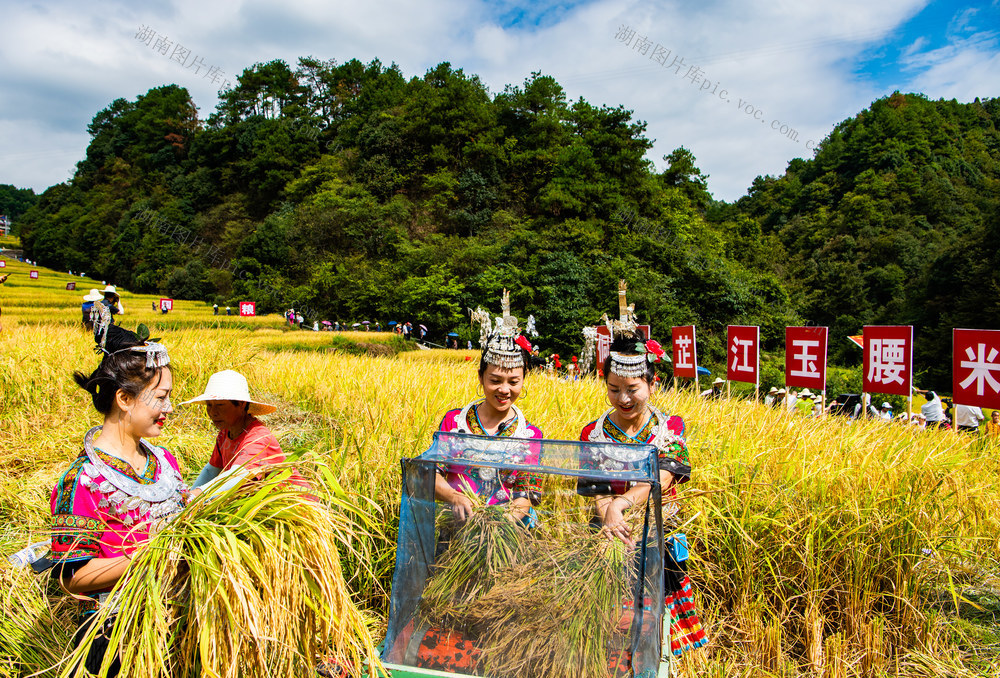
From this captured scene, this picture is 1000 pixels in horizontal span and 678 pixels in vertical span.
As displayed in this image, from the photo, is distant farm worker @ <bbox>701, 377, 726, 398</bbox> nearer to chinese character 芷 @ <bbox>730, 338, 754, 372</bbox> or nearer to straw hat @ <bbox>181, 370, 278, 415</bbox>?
chinese character 芷 @ <bbox>730, 338, 754, 372</bbox>

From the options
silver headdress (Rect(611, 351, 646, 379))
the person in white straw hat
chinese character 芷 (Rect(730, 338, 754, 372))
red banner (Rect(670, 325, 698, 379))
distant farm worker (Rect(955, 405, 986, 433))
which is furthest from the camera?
red banner (Rect(670, 325, 698, 379))

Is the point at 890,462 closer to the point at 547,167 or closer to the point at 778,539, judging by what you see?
the point at 778,539

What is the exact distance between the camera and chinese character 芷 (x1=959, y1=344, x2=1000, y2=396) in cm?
496

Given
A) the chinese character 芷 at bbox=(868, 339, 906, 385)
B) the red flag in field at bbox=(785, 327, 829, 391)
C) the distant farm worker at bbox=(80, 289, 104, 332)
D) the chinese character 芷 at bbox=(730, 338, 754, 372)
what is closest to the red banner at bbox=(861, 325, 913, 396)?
the chinese character 芷 at bbox=(868, 339, 906, 385)

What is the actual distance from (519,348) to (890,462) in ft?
7.79

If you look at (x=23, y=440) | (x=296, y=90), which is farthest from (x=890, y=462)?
(x=296, y=90)

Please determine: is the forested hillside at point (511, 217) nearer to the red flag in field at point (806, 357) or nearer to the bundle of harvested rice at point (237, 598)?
Answer: the red flag in field at point (806, 357)

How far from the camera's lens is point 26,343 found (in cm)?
541

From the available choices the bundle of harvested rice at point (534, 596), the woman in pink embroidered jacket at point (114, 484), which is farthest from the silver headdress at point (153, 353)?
the bundle of harvested rice at point (534, 596)

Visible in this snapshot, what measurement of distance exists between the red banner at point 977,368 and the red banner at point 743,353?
2.10 meters

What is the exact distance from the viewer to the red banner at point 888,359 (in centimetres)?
573

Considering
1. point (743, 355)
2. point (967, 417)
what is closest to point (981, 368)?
point (743, 355)

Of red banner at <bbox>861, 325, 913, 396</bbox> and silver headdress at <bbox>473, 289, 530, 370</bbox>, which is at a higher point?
silver headdress at <bbox>473, 289, 530, 370</bbox>

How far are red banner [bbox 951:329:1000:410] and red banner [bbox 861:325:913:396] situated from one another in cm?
43
